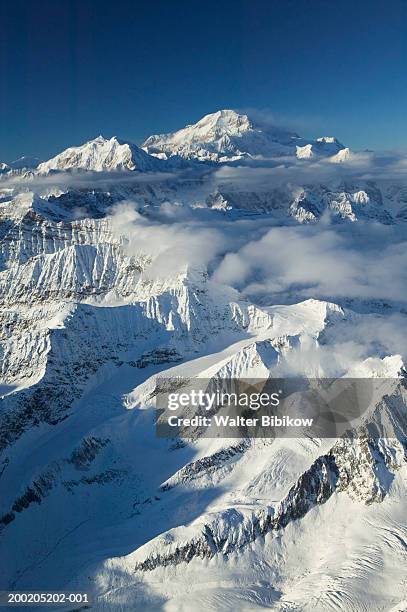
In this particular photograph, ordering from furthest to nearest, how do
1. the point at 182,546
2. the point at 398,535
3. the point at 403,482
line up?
the point at 403,482
the point at 398,535
the point at 182,546

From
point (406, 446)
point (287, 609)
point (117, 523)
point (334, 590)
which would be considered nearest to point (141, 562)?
point (117, 523)

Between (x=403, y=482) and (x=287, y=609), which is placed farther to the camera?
(x=403, y=482)

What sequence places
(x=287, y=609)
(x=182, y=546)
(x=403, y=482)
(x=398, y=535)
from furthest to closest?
(x=403, y=482) < (x=398, y=535) < (x=182, y=546) < (x=287, y=609)

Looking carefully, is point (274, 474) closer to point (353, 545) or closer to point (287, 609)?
point (353, 545)

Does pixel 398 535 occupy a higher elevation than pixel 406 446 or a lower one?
lower

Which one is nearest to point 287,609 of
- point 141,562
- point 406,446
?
point 141,562

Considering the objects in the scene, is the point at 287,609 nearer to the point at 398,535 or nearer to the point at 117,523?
the point at 398,535

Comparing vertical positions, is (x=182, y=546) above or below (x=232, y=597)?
above

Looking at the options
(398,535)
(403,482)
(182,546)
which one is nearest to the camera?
(182,546)

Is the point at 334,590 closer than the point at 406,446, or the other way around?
the point at 334,590
